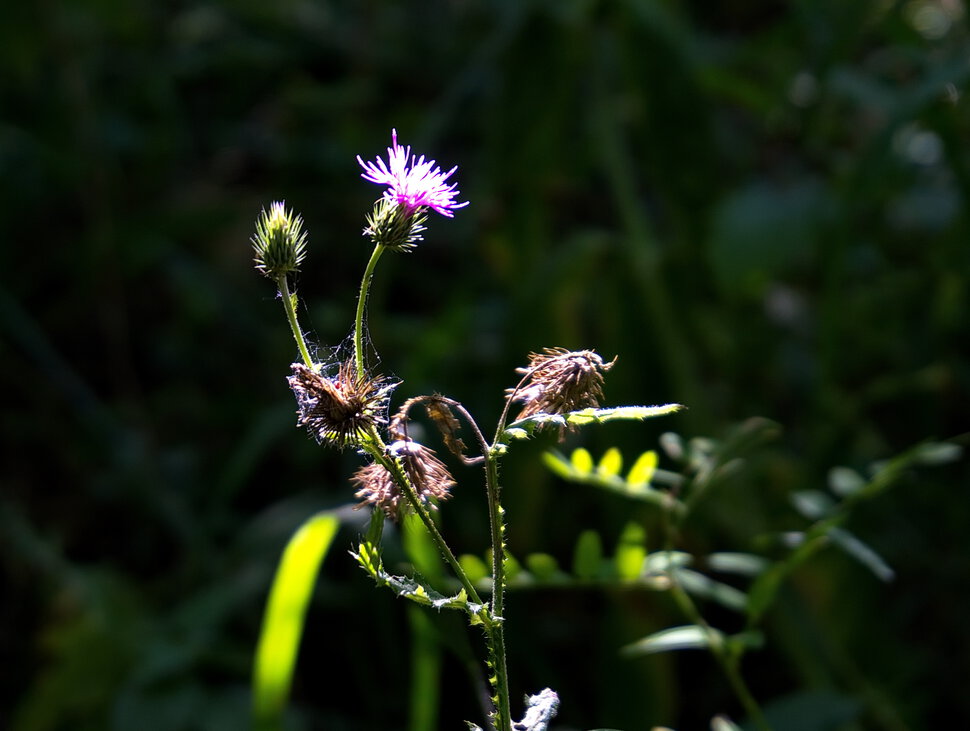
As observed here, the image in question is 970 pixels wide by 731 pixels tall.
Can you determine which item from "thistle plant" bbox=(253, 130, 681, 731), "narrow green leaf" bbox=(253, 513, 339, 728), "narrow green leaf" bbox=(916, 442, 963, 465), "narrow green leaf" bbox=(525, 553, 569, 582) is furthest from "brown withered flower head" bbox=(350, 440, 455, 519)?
"narrow green leaf" bbox=(916, 442, 963, 465)

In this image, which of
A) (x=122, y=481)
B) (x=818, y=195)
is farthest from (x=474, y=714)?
(x=818, y=195)

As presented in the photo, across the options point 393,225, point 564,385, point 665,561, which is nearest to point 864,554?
point 665,561

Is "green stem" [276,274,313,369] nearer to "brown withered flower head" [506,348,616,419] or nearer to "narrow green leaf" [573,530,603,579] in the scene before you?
"brown withered flower head" [506,348,616,419]

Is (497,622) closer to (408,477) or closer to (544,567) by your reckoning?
(408,477)

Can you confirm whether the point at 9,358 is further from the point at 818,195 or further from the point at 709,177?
the point at 818,195

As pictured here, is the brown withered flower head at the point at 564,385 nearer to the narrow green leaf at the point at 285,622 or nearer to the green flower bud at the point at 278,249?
the green flower bud at the point at 278,249

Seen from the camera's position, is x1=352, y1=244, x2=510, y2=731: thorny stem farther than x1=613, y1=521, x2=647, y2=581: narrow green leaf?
No
